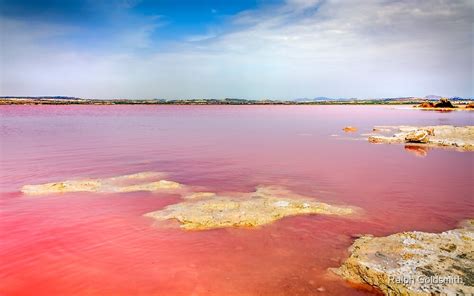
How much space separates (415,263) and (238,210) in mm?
4634

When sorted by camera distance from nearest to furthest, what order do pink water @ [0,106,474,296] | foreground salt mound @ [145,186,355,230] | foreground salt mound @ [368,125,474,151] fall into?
pink water @ [0,106,474,296] → foreground salt mound @ [145,186,355,230] → foreground salt mound @ [368,125,474,151]

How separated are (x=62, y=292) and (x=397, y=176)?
13.2 meters

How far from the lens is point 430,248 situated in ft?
23.1

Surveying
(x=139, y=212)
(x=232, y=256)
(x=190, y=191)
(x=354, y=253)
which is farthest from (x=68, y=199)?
(x=354, y=253)

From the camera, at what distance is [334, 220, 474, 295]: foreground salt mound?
5730 mm

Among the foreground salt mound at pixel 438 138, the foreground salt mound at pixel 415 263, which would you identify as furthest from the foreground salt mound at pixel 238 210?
the foreground salt mound at pixel 438 138

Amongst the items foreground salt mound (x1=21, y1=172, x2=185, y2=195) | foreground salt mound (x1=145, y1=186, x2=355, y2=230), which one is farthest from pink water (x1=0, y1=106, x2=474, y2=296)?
foreground salt mound (x1=21, y1=172, x2=185, y2=195)

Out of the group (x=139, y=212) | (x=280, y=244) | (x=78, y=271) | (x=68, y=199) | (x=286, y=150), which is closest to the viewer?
(x=78, y=271)

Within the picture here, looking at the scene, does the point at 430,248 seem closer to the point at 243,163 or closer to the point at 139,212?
the point at 139,212

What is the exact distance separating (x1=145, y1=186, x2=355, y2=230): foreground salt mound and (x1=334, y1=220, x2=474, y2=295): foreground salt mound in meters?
2.28

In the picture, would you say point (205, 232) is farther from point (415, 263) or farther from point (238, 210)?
point (415, 263)

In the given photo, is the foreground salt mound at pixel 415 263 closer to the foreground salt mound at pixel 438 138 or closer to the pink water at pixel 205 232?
the pink water at pixel 205 232

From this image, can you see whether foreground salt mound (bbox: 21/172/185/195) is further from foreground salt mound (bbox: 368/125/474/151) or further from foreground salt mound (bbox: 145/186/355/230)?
foreground salt mound (bbox: 368/125/474/151)

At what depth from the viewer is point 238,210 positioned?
9.66 m
